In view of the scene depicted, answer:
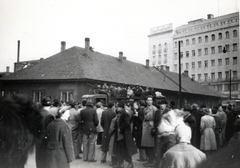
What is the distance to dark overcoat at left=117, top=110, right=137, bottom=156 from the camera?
26.9 ft

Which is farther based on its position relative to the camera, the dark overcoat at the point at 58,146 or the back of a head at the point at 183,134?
the dark overcoat at the point at 58,146

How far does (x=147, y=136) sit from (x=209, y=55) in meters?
54.3

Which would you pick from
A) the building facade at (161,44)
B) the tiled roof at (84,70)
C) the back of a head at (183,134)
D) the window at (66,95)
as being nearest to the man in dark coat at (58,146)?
the back of a head at (183,134)

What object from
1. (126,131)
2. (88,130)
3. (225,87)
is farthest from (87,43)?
(225,87)

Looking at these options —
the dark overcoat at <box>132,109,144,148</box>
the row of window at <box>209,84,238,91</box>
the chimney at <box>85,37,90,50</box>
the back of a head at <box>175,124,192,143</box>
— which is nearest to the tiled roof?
the chimney at <box>85,37,90,50</box>

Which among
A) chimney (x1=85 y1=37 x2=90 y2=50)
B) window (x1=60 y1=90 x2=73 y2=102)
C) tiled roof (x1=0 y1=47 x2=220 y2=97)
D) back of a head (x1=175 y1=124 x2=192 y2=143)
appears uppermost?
chimney (x1=85 y1=37 x2=90 y2=50)

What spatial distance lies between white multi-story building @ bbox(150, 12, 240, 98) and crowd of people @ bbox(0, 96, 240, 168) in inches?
1579

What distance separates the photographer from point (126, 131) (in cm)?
834

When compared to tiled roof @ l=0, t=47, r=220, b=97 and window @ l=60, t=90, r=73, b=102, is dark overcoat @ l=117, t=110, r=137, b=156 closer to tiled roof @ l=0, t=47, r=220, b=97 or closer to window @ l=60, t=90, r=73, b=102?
tiled roof @ l=0, t=47, r=220, b=97

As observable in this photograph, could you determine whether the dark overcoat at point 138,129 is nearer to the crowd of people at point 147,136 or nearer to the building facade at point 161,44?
the crowd of people at point 147,136

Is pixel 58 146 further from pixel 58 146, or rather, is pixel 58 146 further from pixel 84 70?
pixel 84 70

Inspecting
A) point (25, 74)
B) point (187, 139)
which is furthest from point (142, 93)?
point (187, 139)

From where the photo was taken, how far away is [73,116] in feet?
34.3

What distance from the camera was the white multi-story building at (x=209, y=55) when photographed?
51.2 m
